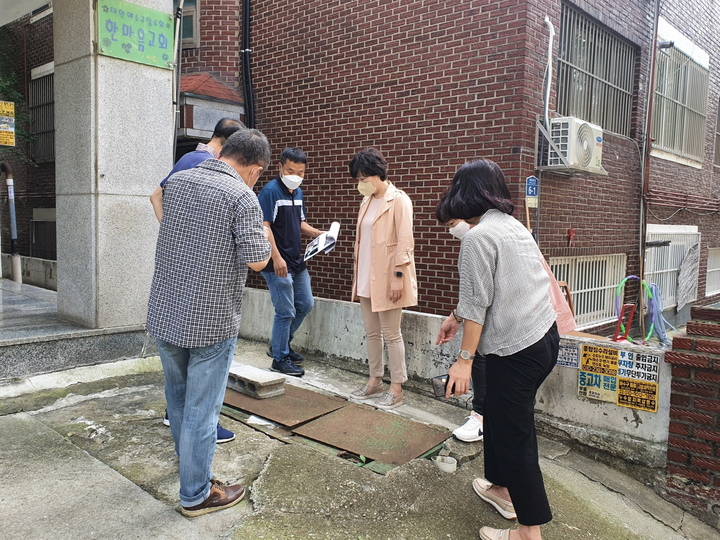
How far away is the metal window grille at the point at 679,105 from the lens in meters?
9.34

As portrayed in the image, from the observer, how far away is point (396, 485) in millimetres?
3330

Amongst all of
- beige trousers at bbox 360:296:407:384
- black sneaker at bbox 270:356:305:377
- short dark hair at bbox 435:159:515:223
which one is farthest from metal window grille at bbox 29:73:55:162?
short dark hair at bbox 435:159:515:223

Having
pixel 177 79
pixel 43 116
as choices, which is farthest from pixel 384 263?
pixel 43 116

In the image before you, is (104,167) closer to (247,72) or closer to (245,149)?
(245,149)

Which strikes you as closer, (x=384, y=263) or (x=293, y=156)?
(x=384, y=263)

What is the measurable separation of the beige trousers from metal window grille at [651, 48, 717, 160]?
21.9 feet

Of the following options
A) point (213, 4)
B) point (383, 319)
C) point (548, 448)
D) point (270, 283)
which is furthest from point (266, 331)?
point (213, 4)

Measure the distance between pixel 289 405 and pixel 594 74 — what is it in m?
6.07

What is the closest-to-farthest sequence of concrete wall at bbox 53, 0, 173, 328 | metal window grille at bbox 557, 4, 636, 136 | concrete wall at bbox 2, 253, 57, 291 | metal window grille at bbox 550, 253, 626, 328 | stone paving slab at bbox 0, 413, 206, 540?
1. stone paving slab at bbox 0, 413, 206, 540
2. concrete wall at bbox 53, 0, 173, 328
3. metal window grille at bbox 557, 4, 636, 136
4. metal window grille at bbox 550, 253, 626, 328
5. concrete wall at bbox 2, 253, 57, 291

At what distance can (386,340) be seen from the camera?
4715mm

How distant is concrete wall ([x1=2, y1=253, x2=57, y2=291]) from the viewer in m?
9.50

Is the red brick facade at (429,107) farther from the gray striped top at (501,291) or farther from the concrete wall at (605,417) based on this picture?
the gray striped top at (501,291)

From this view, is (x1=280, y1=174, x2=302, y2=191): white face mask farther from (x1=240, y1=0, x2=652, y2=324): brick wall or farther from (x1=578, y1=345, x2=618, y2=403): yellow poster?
(x1=578, y1=345, x2=618, y2=403): yellow poster

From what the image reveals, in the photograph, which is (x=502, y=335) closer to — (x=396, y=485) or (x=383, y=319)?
(x=396, y=485)
